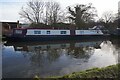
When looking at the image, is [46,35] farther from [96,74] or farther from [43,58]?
[96,74]

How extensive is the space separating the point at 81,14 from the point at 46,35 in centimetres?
1116

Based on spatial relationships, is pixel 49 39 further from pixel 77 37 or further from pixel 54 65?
pixel 54 65

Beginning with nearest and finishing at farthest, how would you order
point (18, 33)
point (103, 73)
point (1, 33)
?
point (103, 73) < point (18, 33) < point (1, 33)

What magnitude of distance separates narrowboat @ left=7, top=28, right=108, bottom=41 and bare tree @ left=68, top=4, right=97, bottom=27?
18.1ft

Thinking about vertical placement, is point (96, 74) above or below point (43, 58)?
above

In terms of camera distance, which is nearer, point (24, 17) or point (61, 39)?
point (61, 39)

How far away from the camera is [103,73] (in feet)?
17.2

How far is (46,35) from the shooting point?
65.5 ft

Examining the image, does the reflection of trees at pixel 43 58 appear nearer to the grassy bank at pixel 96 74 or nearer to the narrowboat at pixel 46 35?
the grassy bank at pixel 96 74

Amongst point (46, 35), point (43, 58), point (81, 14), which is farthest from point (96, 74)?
point (81, 14)

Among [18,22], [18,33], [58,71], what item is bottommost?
[58,71]

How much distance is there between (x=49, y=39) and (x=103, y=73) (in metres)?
14.8

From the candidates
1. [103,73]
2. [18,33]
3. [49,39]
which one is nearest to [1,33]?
[18,33]

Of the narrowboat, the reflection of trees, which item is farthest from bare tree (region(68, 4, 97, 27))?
the reflection of trees
